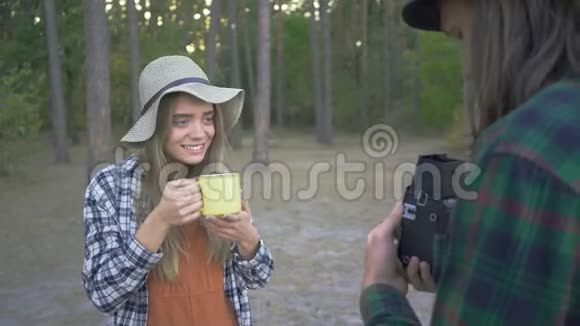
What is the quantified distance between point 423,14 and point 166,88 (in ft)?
4.67

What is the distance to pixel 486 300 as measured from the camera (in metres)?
0.85

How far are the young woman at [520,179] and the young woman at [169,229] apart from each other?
1.32m

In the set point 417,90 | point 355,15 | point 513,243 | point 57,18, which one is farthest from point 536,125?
point 417,90

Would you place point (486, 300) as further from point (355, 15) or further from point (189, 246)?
point (355, 15)

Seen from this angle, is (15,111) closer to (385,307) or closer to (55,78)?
(55,78)

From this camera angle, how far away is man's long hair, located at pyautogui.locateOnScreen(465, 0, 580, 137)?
36.9 inches

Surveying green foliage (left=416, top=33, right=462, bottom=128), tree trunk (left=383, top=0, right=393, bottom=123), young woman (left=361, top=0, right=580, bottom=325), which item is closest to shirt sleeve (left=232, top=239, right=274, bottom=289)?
young woman (left=361, top=0, right=580, bottom=325)

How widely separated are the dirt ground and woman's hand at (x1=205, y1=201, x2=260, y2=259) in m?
3.46

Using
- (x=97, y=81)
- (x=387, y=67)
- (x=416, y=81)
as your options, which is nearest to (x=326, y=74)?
(x=387, y=67)

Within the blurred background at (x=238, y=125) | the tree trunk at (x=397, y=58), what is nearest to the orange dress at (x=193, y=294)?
the blurred background at (x=238, y=125)

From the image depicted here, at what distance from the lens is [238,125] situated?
28.6m

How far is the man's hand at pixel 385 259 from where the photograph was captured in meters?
1.25

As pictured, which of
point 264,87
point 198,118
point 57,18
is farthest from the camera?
point 57,18

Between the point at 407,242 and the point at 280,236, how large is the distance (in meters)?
8.54
